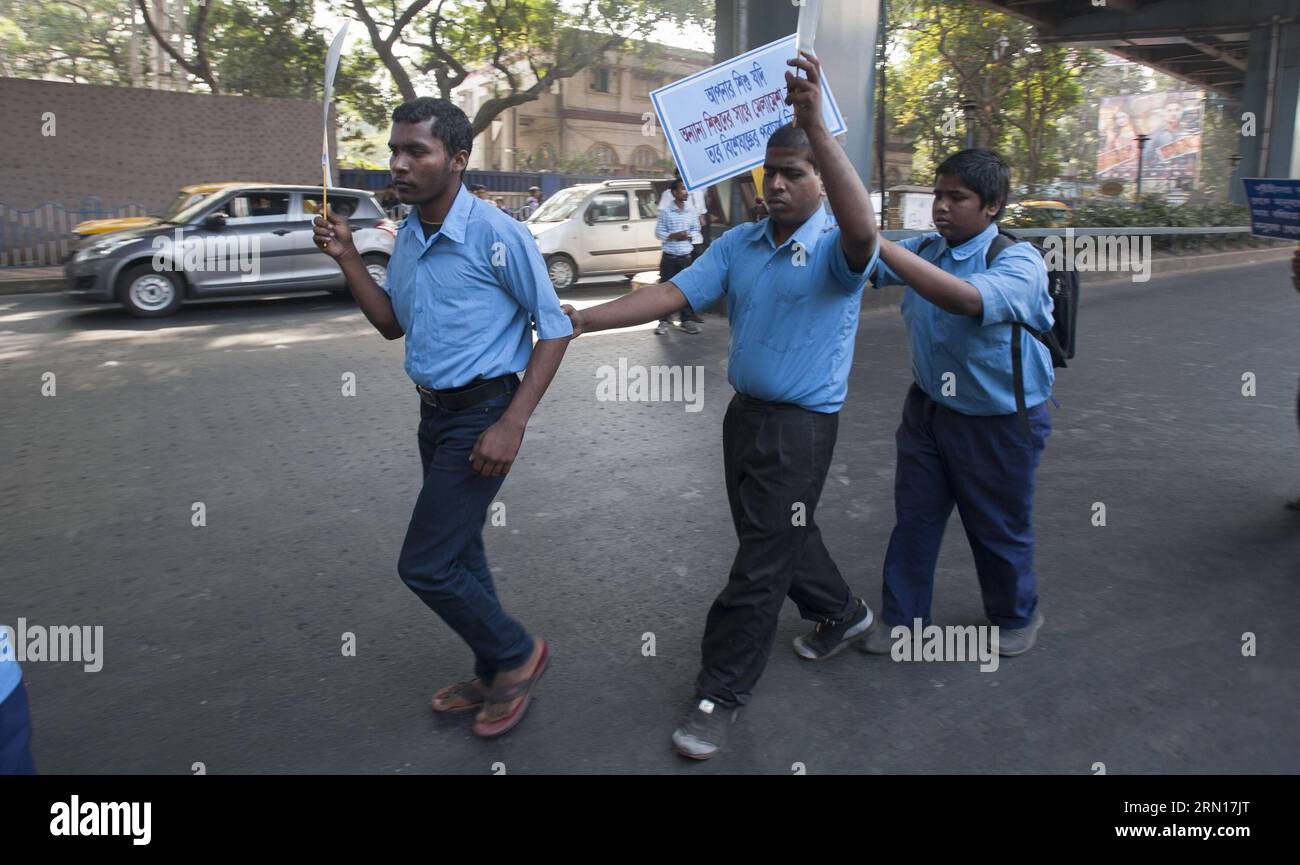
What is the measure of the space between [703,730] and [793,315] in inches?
49.8

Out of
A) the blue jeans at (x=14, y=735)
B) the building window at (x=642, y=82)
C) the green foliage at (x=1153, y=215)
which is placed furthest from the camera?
the building window at (x=642, y=82)

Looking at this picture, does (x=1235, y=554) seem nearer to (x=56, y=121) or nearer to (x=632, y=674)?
(x=632, y=674)

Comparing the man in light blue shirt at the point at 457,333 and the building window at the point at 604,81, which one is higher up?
the building window at the point at 604,81

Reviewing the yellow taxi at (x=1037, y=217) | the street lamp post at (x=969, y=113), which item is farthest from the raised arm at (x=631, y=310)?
the yellow taxi at (x=1037, y=217)

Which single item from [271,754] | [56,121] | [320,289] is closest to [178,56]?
[56,121]

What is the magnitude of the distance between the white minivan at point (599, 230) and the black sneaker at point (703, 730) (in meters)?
11.8

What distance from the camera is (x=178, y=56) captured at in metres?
20.8

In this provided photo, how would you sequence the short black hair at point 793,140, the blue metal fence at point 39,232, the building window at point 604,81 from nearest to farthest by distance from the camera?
the short black hair at point 793,140, the blue metal fence at point 39,232, the building window at point 604,81

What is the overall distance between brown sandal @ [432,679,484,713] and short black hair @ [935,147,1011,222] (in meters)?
2.28

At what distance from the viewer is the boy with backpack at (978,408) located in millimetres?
3266

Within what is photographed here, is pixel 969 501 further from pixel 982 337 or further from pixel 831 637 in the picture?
pixel 831 637

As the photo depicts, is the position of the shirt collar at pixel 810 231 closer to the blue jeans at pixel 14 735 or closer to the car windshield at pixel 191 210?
the blue jeans at pixel 14 735

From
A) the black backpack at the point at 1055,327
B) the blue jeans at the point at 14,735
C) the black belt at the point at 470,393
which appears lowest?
the blue jeans at the point at 14,735

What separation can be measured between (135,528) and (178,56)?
19.4 m
